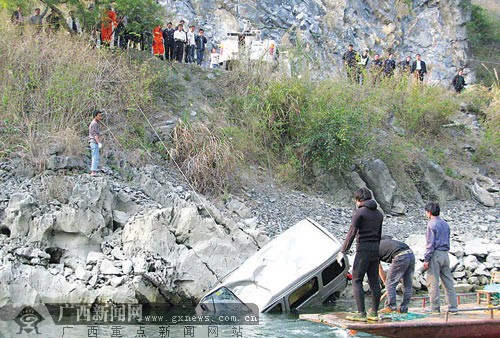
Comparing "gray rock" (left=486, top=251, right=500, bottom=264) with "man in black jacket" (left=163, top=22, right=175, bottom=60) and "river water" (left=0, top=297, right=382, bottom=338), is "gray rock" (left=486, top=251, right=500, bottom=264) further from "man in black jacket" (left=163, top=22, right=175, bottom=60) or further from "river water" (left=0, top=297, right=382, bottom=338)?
"man in black jacket" (left=163, top=22, right=175, bottom=60)

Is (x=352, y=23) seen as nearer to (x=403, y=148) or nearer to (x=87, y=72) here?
(x=403, y=148)

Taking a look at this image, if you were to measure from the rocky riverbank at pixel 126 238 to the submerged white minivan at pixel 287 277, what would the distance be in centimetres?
113

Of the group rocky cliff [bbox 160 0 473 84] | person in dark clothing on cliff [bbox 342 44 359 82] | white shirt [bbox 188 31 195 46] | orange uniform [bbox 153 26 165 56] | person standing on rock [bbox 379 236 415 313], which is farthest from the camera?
rocky cliff [bbox 160 0 473 84]

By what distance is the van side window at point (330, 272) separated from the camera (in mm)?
13367

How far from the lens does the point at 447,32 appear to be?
4009cm

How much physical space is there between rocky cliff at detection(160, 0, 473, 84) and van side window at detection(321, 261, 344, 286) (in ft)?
51.1

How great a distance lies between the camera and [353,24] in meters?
36.4

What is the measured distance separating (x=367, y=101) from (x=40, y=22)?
432 inches

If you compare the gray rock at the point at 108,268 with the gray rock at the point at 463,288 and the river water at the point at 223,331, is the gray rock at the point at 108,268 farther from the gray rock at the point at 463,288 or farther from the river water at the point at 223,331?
the gray rock at the point at 463,288

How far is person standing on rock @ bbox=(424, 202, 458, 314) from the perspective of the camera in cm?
1043

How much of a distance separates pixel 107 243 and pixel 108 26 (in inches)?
362

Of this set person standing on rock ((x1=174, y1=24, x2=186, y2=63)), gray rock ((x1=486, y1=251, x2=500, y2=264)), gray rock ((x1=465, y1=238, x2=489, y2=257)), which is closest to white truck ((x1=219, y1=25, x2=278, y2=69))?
person standing on rock ((x1=174, y1=24, x2=186, y2=63))

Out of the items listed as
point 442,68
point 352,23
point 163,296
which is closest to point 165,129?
point 163,296

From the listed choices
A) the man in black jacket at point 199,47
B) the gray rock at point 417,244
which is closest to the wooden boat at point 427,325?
the gray rock at point 417,244
